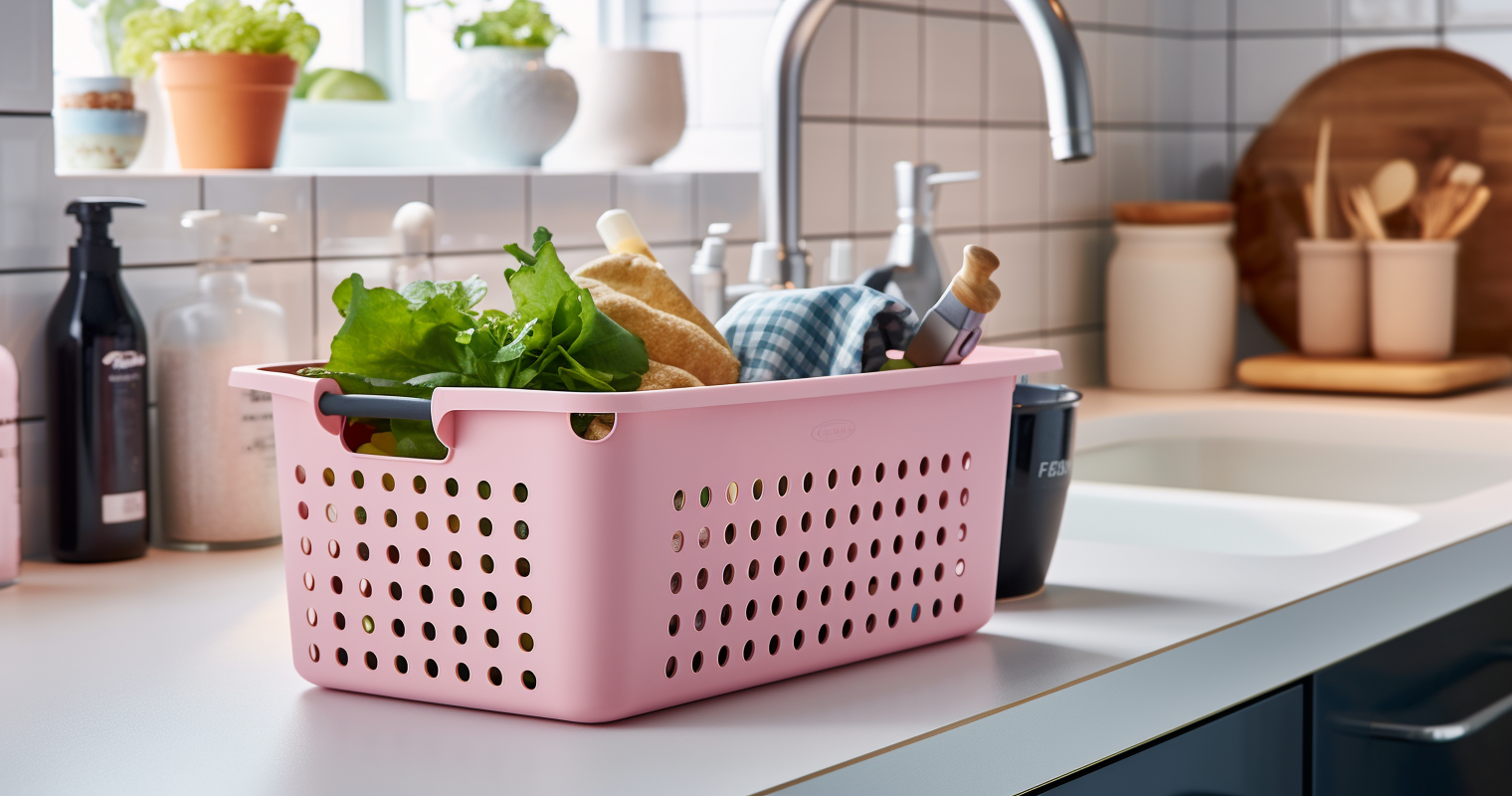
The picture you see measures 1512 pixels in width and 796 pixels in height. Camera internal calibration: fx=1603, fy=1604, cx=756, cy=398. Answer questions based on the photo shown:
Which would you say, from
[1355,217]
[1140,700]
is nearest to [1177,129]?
[1355,217]

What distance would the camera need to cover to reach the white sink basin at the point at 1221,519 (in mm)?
1221

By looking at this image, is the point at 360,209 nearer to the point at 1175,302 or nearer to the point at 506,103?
the point at 506,103

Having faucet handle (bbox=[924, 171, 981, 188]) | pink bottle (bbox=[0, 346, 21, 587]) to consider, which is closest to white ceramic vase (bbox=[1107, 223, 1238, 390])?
faucet handle (bbox=[924, 171, 981, 188])

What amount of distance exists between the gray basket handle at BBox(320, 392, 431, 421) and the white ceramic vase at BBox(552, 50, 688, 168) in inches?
33.2

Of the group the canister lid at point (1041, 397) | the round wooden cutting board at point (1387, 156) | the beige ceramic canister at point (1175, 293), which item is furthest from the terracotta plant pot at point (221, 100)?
the round wooden cutting board at point (1387, 156)

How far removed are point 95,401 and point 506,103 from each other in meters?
0.49

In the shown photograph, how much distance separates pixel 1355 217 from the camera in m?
1.89

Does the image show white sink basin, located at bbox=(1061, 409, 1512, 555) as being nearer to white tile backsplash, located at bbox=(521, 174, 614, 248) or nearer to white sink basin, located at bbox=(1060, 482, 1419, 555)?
white sink basin, located at bbox=(1060, 482, 1419, 555)

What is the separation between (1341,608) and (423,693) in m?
0.52

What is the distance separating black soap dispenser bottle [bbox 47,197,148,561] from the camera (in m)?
Result: 0.99

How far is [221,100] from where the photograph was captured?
46.4 inches

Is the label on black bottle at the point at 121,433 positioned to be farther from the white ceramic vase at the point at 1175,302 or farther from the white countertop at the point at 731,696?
the white ceramic vase at the point at 1175,302

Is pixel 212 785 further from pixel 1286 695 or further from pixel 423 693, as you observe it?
pixel 1286 695

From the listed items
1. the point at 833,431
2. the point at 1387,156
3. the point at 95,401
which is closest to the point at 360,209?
the point at 95,401
